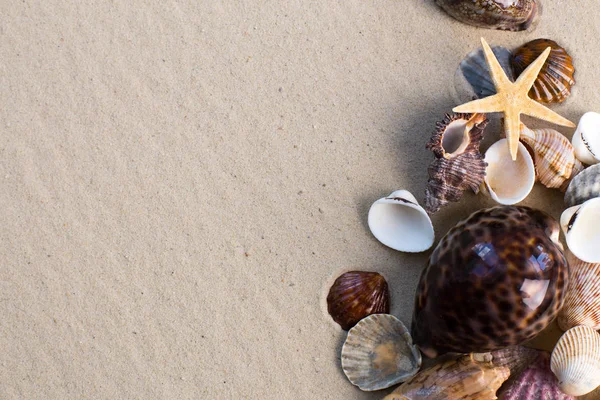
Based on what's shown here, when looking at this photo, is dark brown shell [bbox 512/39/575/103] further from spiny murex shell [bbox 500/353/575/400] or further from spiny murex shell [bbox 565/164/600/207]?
spiny murex shell [bbox 500/353/575/400]

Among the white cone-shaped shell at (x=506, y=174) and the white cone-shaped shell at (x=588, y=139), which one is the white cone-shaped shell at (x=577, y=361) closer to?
the white cone-shaped shell at (x=506, y=174)

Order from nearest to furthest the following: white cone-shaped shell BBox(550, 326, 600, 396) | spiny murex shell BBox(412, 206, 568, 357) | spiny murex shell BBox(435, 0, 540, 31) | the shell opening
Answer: spiny murex shell BBox(412, 206, 568, 357), white cone-shaped shell BBox(550, 326, 600, 396), the shell opening, spiny murex shell BBox(435, 0, 540, 31)

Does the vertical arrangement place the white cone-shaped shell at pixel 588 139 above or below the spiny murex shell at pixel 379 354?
above

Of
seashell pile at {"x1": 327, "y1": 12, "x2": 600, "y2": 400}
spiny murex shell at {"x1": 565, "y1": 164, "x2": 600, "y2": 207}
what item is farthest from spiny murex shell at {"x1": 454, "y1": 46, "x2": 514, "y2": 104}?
spiny murex shell at {"x1": 565, "y1": 164, "x2": 600, "y2": 207}

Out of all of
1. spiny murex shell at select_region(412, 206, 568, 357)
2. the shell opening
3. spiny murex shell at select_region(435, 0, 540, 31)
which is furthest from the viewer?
spiny murex shell at select_region(435, 0, 540, 31)

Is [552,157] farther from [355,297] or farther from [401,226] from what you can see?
[355,297]

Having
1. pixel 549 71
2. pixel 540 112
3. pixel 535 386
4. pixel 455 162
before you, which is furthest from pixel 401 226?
pixel 549 71

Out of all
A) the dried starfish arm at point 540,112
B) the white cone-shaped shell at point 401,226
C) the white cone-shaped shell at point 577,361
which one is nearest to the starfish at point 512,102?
the dried starfish arm at point 540,112
